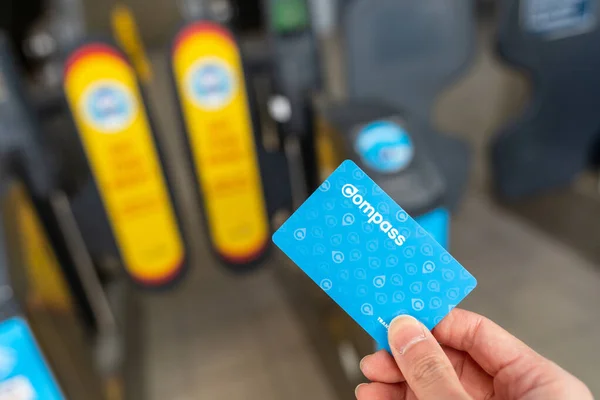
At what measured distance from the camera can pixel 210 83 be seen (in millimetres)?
1298

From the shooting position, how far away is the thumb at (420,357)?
1.63 ft

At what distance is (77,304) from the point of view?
4.83 ft

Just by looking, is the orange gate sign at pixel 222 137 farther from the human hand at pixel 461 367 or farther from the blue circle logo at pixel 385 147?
the human hand at pixel 461 367

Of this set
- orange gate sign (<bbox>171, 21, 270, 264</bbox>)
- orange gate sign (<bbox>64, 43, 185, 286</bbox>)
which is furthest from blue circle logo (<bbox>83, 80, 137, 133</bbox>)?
orange gate sign (<bbox>171, 21, 270, 264</bbox>)

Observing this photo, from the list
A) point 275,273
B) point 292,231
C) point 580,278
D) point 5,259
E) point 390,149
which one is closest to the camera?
point 292,231

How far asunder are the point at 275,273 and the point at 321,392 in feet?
1.58

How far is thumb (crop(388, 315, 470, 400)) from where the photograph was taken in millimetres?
496

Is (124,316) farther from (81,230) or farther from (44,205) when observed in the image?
(44,205)

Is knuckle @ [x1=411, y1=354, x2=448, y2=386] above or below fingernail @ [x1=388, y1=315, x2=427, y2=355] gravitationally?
below

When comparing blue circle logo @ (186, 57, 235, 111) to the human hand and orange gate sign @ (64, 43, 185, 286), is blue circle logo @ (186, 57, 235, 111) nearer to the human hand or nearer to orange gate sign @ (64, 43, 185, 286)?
orange gate sign @ (64, 43, 185, 286)

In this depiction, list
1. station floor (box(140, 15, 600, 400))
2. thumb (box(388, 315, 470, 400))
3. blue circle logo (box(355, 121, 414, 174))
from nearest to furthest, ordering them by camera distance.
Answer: thumb (box(388, 315, 470, 400)) → blue circle logo (box(355, 121, 414, 174)) → station floor (box(140, 15, 600, 400))

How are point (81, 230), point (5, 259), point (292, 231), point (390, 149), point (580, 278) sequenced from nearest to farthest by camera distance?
point (292, 231) → point (5, 259) → point (390, 149) → point (81, 230) → point (580, 278)

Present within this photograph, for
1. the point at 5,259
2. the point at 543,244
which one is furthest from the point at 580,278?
the point at 5,259

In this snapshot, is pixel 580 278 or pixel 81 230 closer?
pixel 81 230
